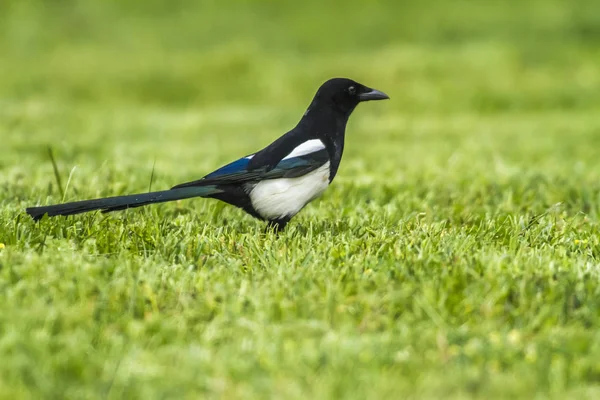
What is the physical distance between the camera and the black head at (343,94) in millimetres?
5418

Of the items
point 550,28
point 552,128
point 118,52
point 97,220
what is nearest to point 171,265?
point 97,220

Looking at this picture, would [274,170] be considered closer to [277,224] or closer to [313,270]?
[277,224]

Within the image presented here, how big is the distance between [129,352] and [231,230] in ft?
6.89

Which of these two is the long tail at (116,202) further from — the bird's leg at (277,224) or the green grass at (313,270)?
the bird's leg at (277,224)

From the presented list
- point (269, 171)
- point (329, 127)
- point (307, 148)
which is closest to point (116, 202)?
point (269, 171)

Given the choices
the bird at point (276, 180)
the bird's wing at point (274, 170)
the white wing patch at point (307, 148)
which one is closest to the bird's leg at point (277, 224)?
the bird at point (276, 180)

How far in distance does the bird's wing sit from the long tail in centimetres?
7

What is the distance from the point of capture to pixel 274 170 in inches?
196

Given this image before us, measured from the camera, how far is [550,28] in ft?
73.1

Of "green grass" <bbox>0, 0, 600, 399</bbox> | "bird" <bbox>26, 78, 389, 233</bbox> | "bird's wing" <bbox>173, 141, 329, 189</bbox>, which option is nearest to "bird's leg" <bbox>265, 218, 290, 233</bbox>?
"bird" <bbox>26, 78, 389, 233</bbox>

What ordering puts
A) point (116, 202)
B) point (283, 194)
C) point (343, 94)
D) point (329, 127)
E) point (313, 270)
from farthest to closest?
point (343, 94) → point (329, 127) → point (283, 194) → point (116, 202) → point (313, 270)

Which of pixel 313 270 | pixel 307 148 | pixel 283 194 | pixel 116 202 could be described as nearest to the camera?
pixel 313 270

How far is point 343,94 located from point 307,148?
0.60m

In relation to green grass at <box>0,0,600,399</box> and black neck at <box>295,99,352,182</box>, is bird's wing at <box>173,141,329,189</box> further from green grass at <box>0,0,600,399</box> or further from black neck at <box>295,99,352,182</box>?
green grass at <box>0,0,600,399</box>
